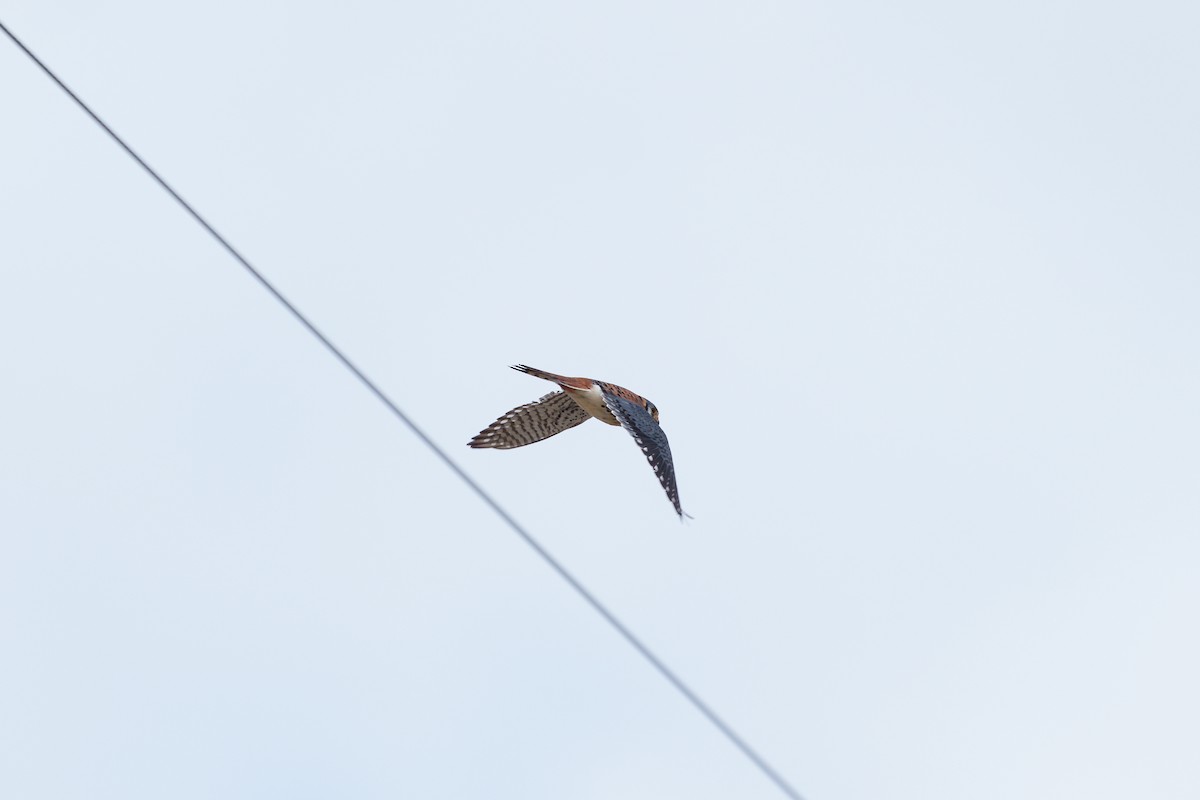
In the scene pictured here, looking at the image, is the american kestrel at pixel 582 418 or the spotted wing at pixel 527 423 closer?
the american kestrel at pixel 582 418

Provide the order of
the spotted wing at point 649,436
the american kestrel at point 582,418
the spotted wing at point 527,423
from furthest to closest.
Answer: the spotted wing at point 527,423
the american kestrel at point 582,418
the spotted wing at point 649,436

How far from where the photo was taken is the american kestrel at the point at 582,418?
16.1m

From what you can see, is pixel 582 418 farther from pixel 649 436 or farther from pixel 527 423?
pixel 649 436

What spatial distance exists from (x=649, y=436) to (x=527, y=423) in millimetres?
2579

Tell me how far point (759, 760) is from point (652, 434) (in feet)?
35.0

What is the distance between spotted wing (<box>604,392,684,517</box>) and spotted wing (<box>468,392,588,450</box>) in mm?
1042

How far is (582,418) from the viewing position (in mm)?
18688

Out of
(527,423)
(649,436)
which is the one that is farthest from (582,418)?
(649,436)

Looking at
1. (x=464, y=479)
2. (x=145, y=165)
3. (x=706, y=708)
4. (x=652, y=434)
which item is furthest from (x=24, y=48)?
(x=652, y=434)

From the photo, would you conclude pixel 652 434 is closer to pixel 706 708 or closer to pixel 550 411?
pixel 550 411

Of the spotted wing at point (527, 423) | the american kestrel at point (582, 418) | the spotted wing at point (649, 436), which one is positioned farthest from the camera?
the spotted wing at point (527, 423)

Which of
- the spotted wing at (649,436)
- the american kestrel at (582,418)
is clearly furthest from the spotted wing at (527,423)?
the spotted wing at (649,436)

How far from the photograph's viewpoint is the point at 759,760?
5867 millimetres

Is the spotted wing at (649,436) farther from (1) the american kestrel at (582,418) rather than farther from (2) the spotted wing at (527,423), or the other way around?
(2) the spotted wing at (527,423)
